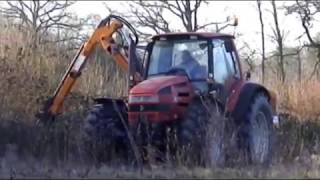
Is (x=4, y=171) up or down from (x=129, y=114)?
down

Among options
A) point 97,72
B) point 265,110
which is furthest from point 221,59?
point 97,72

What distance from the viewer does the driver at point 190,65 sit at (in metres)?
12.0

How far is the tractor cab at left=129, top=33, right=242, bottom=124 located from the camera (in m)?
11.4

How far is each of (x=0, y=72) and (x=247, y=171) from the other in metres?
8.02

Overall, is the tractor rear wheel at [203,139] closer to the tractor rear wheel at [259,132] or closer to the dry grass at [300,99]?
the tractor rear wheel at [259,132]

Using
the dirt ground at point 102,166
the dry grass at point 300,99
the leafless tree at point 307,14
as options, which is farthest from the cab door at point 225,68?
the leafless tree at point 307,14

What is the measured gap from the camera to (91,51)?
45.4ft

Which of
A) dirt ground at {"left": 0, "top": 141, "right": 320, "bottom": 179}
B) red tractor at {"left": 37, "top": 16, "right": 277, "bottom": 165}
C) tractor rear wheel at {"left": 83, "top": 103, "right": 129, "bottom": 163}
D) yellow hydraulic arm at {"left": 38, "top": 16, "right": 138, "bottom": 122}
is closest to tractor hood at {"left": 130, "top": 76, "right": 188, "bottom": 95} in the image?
red tractor at {"left": 37, "top": 16, "right": 277, "bottom": 165}

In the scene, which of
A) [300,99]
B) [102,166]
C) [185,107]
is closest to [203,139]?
[185,107]

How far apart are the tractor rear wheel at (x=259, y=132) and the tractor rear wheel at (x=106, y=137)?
1.98 metres

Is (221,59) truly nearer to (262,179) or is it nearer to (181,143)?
(181,143)

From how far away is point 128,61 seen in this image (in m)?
13.0

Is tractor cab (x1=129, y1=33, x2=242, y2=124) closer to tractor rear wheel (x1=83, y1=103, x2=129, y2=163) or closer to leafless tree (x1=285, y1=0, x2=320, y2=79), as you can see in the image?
tractor rear wheel (x1=83, y1=103, x2=129, y2=163)

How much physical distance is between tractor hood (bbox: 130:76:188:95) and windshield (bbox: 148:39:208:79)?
34cm
